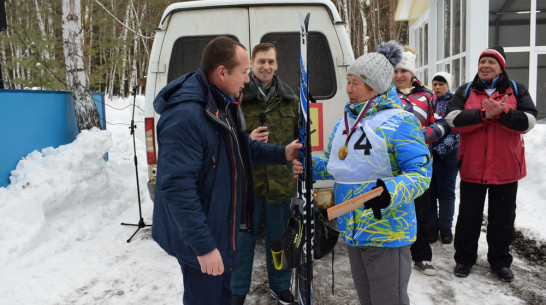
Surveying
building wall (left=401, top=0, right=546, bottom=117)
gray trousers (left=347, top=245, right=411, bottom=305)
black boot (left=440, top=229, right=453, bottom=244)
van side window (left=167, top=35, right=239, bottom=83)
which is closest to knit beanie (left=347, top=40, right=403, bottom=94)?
gray trousers (left=347, top=245, right=411, bottom=305)

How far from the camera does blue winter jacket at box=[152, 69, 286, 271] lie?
1834 mm

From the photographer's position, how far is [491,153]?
355cm

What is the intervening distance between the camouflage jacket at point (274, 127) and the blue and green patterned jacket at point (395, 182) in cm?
101

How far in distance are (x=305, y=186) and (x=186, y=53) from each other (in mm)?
2297

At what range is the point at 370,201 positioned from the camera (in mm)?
1890

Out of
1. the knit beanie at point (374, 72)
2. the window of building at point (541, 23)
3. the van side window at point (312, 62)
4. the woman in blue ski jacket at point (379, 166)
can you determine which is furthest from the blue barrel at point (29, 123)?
the window of building at point (541, 23)

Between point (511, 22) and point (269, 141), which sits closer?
point (269, 141)

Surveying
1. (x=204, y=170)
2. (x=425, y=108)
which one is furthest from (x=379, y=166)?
(x=425, y=108)

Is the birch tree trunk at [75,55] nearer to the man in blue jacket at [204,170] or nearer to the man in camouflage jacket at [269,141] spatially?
the man in camouflage jacket at [269,141]

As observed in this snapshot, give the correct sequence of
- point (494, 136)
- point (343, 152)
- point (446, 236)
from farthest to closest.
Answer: point (446, 236)
point (494, 136)
point (343, 152)

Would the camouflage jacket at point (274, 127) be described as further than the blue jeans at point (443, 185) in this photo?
No

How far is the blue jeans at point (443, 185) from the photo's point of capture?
4.45 m

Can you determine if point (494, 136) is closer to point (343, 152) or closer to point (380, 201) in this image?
point (343, 152)

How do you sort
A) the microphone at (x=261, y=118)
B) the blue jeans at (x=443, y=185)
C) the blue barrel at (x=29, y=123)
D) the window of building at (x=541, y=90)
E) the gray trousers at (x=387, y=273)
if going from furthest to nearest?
the window of building at (x=541, y=90)
the blue barrel at (x=29, y=123)
the blue jeans at (x=443, y=185)
the microphone at (x=261, y=118)
the gray trousers at (x=387, y=273)
